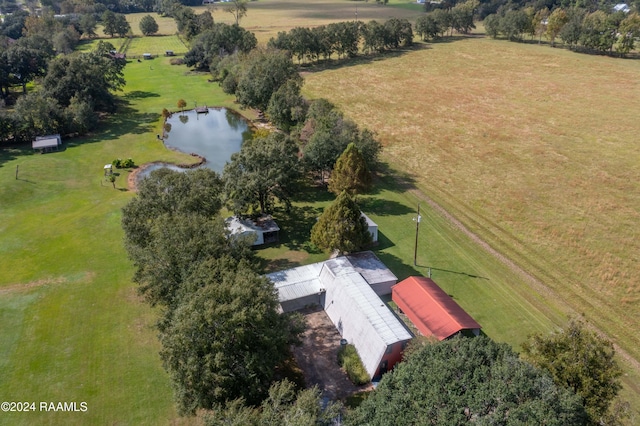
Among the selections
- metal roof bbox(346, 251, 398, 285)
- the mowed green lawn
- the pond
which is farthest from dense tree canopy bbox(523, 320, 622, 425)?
the pond

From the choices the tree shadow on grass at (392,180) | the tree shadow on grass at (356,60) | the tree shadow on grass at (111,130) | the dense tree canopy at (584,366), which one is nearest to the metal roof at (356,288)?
the dense tree canopy at (584,366)

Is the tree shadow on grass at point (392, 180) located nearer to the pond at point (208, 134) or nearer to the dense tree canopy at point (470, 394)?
the pond at point (208, 134)

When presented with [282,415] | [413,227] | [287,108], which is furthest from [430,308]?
[287,108]

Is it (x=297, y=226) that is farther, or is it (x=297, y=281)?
(x=297, y=226)

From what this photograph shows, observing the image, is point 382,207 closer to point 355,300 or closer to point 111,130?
point 355,300

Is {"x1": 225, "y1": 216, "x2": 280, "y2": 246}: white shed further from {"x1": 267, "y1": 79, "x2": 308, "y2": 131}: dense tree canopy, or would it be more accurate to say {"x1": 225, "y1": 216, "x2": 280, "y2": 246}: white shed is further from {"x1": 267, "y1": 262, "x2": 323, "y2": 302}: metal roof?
{"x1": 267, "y1": 79, "x2": 308, "y2": 131}: dense tree canopy

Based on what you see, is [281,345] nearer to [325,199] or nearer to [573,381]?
[573,381]
